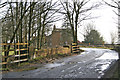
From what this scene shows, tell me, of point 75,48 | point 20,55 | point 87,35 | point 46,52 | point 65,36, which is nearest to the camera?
point 20,55

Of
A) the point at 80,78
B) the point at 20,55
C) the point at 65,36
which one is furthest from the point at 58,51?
the point at 65,36

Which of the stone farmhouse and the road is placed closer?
the road

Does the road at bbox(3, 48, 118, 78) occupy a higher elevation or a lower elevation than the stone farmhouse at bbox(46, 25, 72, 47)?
lower

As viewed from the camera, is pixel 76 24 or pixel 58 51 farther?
pixel 76 24

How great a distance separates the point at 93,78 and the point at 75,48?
16.4m

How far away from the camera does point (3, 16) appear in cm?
1159

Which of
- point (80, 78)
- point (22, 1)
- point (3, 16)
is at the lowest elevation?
point (80, 78)

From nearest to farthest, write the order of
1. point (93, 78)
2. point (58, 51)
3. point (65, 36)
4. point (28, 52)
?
point (93, 78) → point (28, 52) → point (58, 51) → point (65, 36)

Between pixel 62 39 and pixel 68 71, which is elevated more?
pixel 62 39

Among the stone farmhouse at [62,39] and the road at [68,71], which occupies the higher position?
the stone farmhouse at [62,39]

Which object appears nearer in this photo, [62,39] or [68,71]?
[68,71]

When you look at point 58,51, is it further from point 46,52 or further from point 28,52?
point 28,52

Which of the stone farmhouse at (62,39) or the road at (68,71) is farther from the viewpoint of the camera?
the stone farmhouse at (62,39)

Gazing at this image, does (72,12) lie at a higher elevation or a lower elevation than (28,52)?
higher
